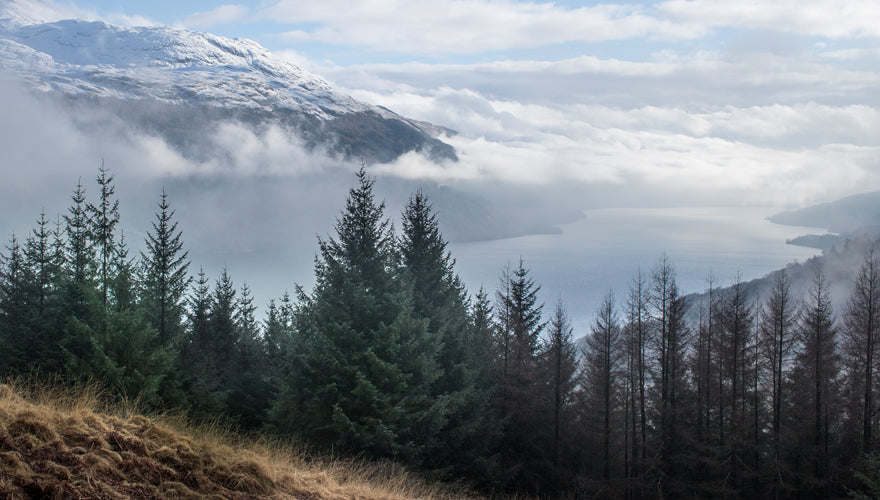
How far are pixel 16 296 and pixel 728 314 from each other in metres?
36.8

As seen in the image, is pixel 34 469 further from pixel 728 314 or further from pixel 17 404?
pixel 728 314

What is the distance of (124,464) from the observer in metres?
6.36

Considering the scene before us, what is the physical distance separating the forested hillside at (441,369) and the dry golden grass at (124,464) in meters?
6.49

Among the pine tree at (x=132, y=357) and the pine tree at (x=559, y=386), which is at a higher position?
the pine tree at (x=132, y=357)

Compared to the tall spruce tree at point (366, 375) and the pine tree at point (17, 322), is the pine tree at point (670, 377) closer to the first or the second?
the tall spruce tree at point (366, 375)

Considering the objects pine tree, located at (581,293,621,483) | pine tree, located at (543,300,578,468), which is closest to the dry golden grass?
pine tree, located at (543,300,578,468)

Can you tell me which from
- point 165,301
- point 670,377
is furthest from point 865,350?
point 165,301

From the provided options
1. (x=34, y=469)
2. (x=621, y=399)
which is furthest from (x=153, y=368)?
(x=621, y=399)

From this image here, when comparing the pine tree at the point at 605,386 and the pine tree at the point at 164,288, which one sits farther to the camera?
the pine tree at the point at 605,386

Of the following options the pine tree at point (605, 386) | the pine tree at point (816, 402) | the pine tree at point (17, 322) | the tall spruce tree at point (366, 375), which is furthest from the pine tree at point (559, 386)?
the pine tree at point (17, 322)

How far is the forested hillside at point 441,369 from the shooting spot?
52.1 feet

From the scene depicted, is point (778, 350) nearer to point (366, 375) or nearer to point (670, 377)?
point (670, 377)

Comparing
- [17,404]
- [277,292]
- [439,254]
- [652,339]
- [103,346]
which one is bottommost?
[277,292]

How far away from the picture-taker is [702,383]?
102 feet
